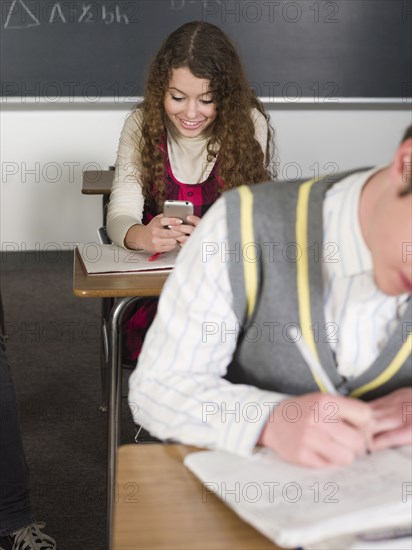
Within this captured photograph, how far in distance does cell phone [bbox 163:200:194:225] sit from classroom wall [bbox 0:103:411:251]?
232cm

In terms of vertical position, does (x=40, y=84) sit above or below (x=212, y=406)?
above

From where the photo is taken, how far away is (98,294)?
198cm

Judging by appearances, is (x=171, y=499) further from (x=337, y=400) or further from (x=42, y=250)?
(x=42, y=250)

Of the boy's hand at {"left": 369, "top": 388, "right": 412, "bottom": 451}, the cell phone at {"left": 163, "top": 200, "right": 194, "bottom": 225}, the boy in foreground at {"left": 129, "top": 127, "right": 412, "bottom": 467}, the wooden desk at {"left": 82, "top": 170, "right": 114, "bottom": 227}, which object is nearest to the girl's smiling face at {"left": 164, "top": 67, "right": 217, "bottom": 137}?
the cell phone at {"left": 163, "top": 200, "right": 194, "bottom": 225}

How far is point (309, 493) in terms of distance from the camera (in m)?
0.92

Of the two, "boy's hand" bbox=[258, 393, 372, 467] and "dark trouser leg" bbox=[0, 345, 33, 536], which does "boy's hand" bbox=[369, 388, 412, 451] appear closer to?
"boy's hand" bbox=[258, 393, 372, 467]

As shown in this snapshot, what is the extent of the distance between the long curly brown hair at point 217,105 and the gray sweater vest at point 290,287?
138 cm

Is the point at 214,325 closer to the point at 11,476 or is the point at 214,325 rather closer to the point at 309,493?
the point at 309,493

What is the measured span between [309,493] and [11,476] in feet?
3.64

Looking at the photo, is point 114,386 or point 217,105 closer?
point 114,386

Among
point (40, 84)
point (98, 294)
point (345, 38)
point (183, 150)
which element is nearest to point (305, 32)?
point (345, 38)

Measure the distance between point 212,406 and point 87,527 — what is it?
1.37m

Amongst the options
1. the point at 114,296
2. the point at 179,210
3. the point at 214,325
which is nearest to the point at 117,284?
the point at 114,296

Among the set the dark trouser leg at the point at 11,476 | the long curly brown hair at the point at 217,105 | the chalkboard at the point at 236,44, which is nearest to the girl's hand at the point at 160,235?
the long curly brown hair at the point at 217,105
